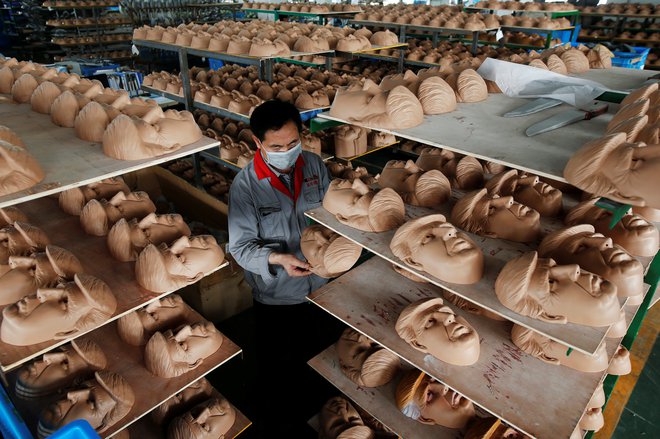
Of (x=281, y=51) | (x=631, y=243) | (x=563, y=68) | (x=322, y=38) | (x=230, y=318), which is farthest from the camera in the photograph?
(x=322, y=38)

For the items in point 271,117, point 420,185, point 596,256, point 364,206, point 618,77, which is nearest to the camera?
point 596,256

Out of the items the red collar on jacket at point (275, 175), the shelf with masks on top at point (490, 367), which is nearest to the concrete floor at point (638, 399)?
the shelf with masks on top at point (490, 367)

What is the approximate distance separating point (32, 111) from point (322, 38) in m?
3.26

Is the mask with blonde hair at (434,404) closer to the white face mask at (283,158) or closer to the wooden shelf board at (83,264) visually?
the wooden shelf board at (83,264)

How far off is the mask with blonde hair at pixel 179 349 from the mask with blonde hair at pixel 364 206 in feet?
3.55

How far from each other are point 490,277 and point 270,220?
1.28m

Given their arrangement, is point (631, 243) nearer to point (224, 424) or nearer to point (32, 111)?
point (224, 424)

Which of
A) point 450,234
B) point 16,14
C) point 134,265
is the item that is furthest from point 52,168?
point 16,14

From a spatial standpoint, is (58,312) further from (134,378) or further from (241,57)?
(241,57)

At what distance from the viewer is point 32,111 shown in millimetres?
2777

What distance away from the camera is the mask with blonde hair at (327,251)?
6.78 feet

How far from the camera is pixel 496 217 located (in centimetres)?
180

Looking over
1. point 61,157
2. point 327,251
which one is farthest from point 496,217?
point 61,157

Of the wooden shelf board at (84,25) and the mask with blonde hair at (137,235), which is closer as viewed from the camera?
the mask with blonde hair at (137,235)
